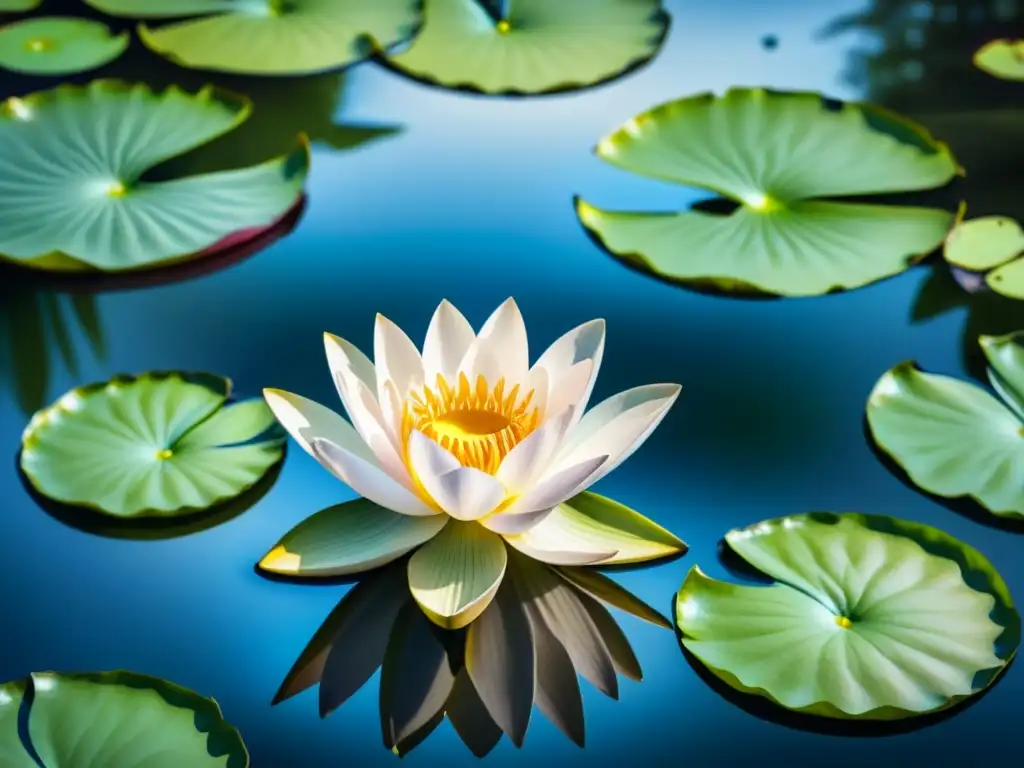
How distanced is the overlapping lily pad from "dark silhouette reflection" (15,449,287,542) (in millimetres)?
1121

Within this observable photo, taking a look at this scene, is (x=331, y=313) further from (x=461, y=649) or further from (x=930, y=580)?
(x=930, y=580)

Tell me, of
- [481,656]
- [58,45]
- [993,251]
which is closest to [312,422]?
[481,656]

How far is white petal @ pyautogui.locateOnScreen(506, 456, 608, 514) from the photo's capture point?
4.00 feet

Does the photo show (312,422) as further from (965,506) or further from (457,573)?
(965,506)

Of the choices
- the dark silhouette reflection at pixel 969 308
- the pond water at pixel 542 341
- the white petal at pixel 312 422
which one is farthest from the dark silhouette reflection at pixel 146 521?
the dark silhouette reflection at pixel 969 308

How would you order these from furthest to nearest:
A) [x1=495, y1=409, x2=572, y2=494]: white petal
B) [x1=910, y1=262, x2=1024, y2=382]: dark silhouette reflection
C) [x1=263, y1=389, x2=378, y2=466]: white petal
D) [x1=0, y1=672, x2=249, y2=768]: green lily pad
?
1. [x1=910, y1=262, x2=1024, y2=382]: dark silhouette reflection
2. [x1=263, y1=389, x2=378, y2=466]: white petal
3. [x1=495, y1=409, x2=572, y2=494]: white petal
4. [x1=0, y1=672, x2=249, y2=768]: green lily pad

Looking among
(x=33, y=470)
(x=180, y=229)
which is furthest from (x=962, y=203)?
(x=33, y=470)

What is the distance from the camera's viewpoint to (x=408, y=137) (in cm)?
214

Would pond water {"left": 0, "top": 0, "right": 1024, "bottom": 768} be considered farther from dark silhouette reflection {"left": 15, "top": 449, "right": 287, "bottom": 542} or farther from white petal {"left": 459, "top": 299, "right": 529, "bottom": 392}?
white petal {"left": 459, "top": 299, "right": 529, "bottom": 392}

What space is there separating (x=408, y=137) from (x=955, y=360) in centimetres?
106

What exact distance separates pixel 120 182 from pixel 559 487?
1.10 meters

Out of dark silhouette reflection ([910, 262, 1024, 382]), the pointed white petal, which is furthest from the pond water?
the pointed white petal

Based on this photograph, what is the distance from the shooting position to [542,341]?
165 cm

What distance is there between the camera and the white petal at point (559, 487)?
4.00 ft
